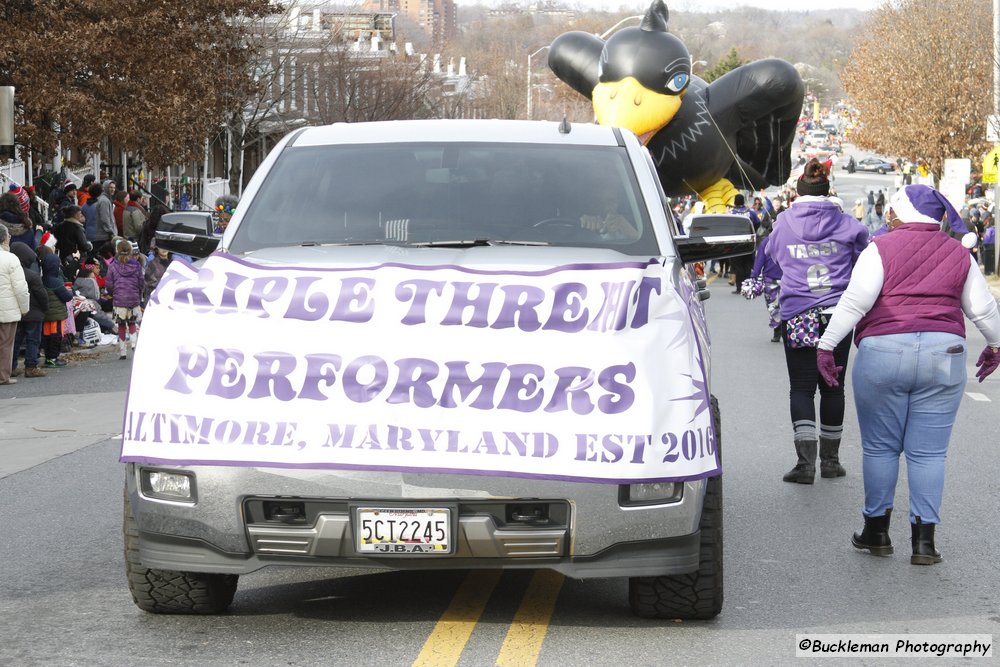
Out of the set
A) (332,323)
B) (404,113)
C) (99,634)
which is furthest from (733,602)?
(404,113)

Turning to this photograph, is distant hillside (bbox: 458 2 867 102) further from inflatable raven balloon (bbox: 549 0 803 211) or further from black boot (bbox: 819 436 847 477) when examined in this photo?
black boot (bbox: 819 436 847 477)

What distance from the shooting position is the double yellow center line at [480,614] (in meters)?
5.31

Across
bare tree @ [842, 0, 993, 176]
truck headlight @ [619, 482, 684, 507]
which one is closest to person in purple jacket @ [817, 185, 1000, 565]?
truck headlight @ [619, 482, 684, 507]

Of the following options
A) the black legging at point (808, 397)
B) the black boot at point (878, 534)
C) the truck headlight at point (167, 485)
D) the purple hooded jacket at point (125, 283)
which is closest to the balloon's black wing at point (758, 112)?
the purple hooded jacket at point (125, 283)

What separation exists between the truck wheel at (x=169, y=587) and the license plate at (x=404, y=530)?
83 cm

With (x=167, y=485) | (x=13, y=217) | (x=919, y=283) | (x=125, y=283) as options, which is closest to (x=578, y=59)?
(x=125, y=283)

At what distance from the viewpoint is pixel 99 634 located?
5.63m

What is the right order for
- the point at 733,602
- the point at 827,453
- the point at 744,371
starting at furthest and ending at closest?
the point at 744,371 → the point at 827,453 → the point at 733,602

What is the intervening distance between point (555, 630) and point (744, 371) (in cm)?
1022

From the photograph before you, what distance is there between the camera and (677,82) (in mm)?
27438

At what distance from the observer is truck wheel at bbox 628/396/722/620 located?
5.55 metres

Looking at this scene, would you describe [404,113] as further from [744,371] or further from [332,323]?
[332,323]

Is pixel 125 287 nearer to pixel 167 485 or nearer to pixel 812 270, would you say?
pixel 812 270

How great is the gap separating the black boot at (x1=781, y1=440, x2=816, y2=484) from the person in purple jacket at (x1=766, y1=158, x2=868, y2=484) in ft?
0.12
